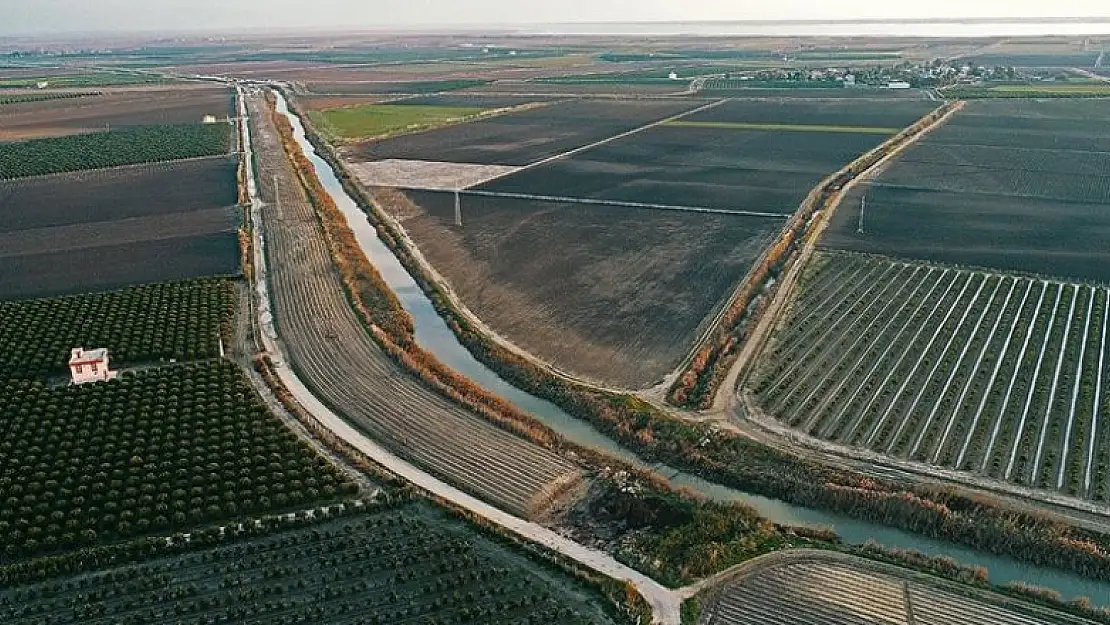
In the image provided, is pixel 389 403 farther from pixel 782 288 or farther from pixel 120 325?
pixel 782 288

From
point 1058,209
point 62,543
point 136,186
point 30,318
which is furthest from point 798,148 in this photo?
point 62,543

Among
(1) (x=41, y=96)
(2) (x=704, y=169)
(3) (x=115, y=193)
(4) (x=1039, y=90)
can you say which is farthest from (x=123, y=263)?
(4) (x=1039, y=90)

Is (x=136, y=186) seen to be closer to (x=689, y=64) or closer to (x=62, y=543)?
(x=62, y=543)

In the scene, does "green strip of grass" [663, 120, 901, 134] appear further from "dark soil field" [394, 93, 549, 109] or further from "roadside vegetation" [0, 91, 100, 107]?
"roadside vegetation" [0, 91, 100, 107]

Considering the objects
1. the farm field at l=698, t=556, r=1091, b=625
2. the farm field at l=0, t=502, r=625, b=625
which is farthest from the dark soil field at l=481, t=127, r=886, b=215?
the farm field at l=0, t=502, r=625, b=625

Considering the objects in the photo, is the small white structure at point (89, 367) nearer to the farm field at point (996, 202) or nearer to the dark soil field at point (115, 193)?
the dark soil field at point (115, 193)

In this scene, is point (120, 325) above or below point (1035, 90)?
below

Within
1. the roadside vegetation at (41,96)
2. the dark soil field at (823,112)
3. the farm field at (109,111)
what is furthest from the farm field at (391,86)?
the dark soil field at (823,112)
